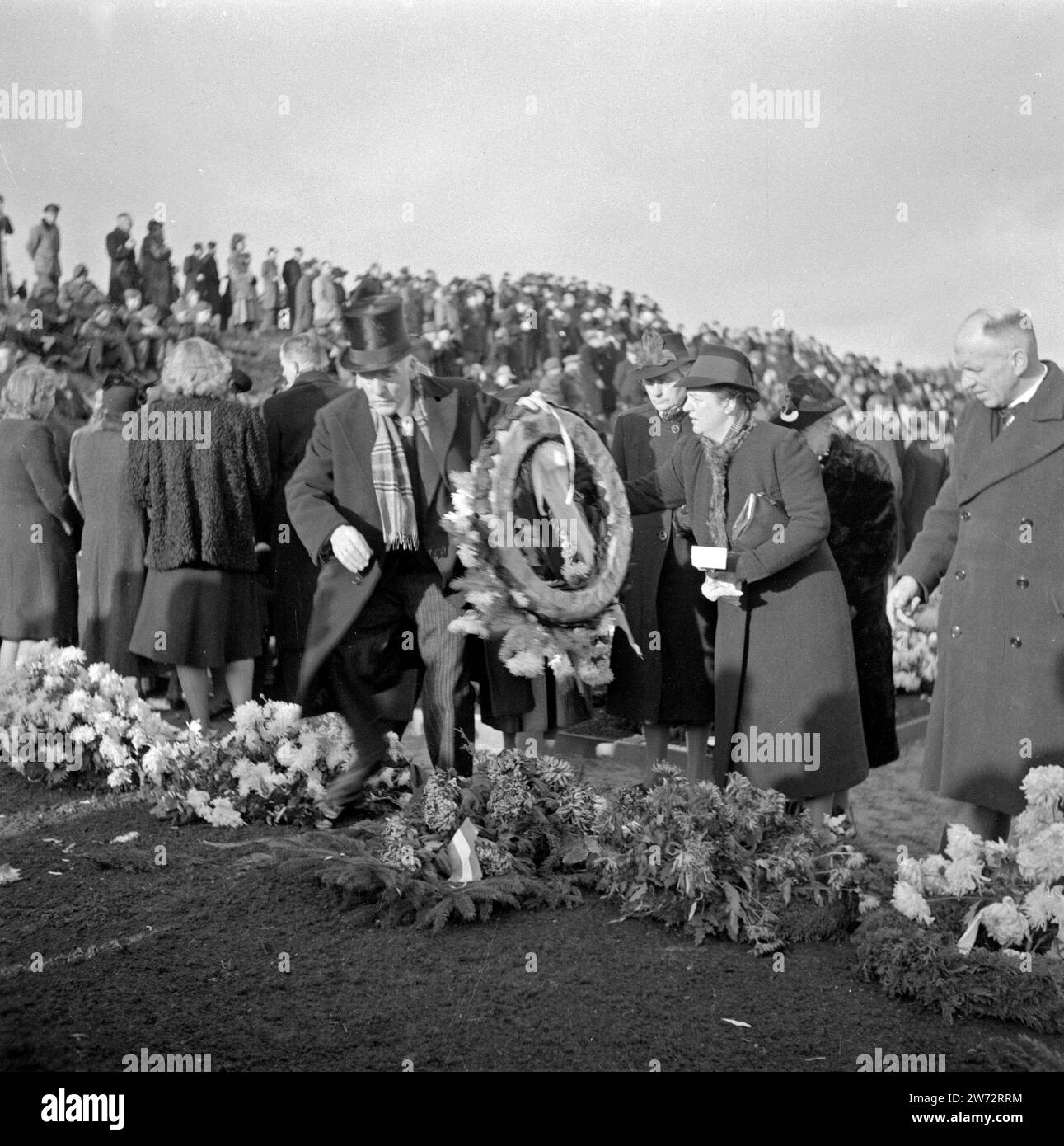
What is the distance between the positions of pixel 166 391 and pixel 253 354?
5.54 meters

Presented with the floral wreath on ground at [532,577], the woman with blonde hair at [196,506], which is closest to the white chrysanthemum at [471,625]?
the floral wreath on ground at [532,577]

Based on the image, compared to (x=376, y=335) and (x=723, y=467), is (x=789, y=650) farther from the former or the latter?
(x=376, y=335)

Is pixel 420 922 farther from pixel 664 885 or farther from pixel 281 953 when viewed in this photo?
pixel 664 885

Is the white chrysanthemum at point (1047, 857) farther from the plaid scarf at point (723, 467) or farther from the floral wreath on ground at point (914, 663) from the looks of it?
the floral wreath on ground at point (914, 663)

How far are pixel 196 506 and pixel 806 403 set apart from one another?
127 inches

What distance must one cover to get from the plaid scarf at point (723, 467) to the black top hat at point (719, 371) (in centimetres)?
15

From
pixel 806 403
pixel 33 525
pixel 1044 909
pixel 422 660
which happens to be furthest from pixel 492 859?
pixel 33 525

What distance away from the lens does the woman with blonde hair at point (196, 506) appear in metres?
7.41

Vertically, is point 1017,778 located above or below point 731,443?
below

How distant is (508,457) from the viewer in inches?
225

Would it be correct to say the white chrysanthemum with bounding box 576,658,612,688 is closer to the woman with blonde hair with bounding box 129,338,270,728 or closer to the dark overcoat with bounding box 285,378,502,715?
the dark overcoat with bounding box 285,378,502,715

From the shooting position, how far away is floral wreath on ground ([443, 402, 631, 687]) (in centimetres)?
555
